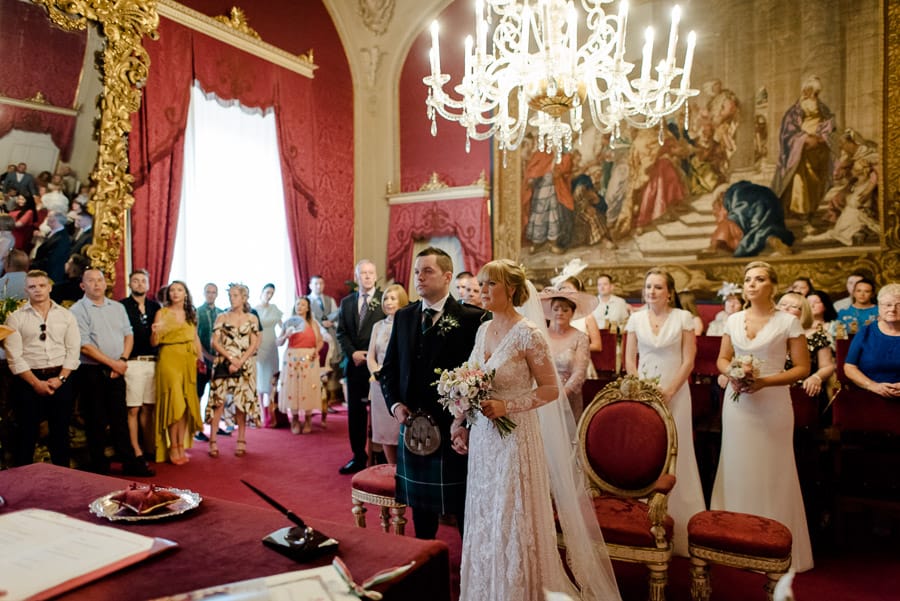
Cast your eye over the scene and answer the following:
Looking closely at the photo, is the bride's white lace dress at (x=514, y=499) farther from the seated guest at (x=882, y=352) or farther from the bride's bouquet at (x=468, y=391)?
the seated guest at (x=882, y=352)

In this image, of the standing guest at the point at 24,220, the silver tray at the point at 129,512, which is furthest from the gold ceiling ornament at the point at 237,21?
the silver tray at the point at 129,512

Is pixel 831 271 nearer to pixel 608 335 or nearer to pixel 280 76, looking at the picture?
pixel 608 335

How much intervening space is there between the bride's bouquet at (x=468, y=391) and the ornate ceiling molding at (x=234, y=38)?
706 cm

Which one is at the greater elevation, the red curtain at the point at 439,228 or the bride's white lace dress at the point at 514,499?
the red curtain at the point at 439,228

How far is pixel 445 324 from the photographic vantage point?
335 cm

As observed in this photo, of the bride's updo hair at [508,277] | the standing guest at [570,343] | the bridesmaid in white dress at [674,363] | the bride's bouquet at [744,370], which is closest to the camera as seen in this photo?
the bride's updo hair at [508,277]

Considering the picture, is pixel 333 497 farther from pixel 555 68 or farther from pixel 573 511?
pixel 555 68

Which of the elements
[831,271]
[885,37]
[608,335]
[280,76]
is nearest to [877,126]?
[885,37]

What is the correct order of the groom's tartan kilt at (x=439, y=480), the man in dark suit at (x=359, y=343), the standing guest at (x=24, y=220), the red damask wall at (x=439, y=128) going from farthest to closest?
the red damask wall at (x=439, y=128) < the standing guest at (x=24, y=220) < the man in dark suit at (x=359, y=343) < the groom's tartan kilt at (x=439, y=480)

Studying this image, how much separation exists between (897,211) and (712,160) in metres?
2.22

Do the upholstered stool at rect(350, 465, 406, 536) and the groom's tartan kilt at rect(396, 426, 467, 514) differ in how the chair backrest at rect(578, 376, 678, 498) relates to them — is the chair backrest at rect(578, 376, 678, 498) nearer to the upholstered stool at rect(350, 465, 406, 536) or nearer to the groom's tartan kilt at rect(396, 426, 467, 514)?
the groom's tartan kilt at rect(396, 426, 467, 514)

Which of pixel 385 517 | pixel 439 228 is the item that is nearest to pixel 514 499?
pixel 385 517

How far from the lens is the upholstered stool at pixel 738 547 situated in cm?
290

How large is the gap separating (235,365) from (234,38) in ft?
15.3
